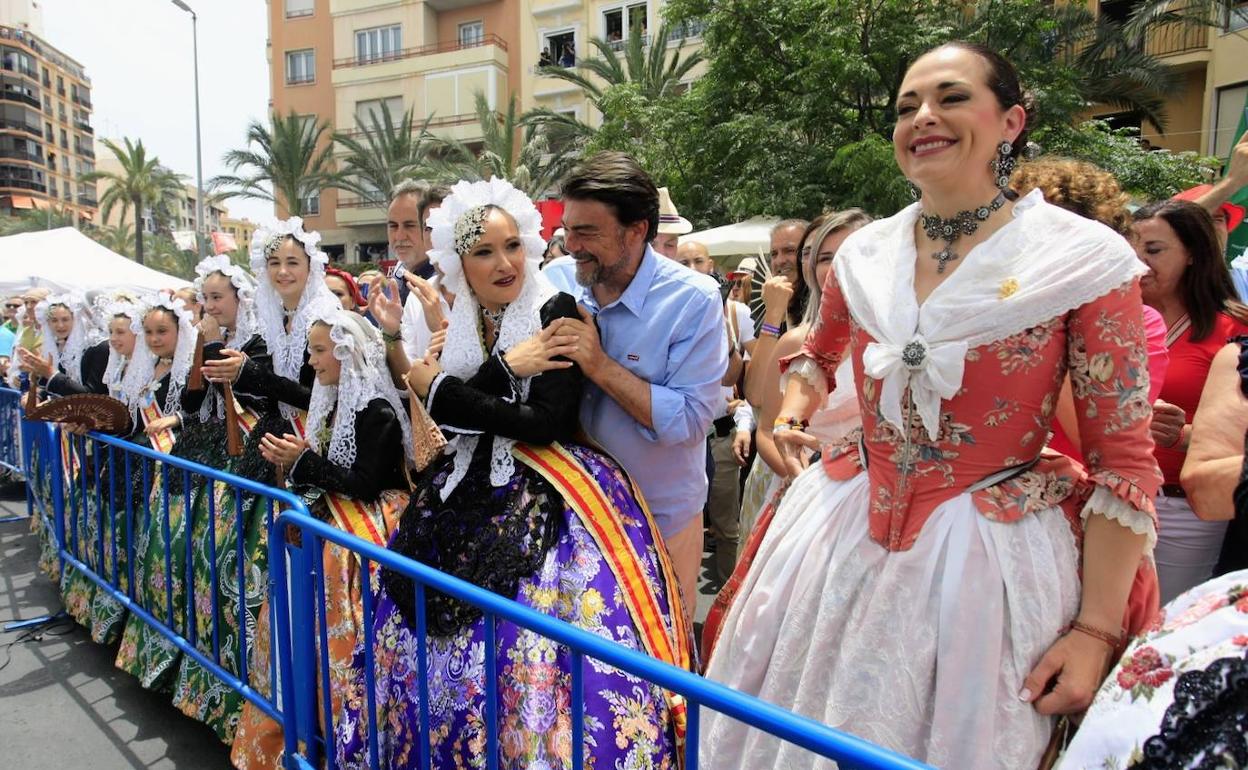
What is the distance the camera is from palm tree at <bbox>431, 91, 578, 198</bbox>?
79.6 ft

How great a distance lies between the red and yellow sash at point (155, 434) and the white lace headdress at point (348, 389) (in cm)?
169

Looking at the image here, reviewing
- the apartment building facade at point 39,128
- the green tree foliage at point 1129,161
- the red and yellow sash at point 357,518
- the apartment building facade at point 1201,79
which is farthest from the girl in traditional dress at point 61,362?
the apartment building facade at point 39,128

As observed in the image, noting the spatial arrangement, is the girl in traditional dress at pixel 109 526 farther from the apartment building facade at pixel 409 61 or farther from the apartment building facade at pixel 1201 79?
the apartment building facade at pixel 409 61

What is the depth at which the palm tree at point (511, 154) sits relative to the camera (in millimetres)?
24266

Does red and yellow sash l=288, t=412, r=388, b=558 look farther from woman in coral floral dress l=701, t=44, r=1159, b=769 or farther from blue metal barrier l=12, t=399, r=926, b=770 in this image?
woman in coral floral dress l=701, t=44, r=1159, b=769

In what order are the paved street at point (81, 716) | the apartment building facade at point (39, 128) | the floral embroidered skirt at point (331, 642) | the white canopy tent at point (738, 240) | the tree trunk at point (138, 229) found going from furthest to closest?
1. the apartment building facade at point (39, 128)
2. the tree trunk at point (138, 229)
3. the white canopy tent at point (738, 240)
4. the paved street at point (81, 716)
5. the floral embroidered skirt at point (331, 642)

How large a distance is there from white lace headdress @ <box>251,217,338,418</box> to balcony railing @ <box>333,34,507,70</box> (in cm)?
2743

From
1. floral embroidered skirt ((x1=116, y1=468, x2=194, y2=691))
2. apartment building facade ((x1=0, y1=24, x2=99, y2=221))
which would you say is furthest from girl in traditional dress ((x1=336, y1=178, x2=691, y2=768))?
apartment building facade ((x1=0, y1=24, x2=99, y2=221))

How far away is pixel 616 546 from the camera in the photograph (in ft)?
6.88

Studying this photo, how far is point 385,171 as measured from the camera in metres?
27.5

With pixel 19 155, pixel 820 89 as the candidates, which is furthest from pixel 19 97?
pixel 820 89

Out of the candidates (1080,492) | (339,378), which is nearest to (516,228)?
(339,378)

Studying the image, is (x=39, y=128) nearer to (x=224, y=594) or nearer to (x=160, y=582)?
(x=160, y=582)

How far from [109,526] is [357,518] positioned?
87.4 inches
